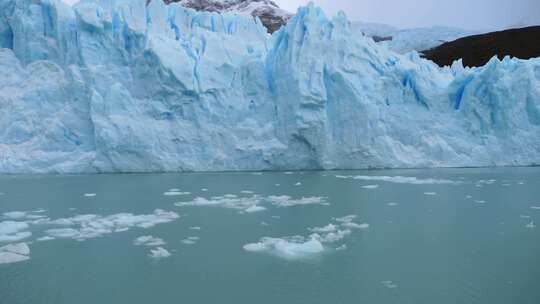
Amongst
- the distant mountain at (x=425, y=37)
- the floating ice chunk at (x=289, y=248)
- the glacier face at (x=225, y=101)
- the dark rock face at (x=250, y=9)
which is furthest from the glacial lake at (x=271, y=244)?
the dark rock face at (x=250, y=9)

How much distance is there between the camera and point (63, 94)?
40.8 feet

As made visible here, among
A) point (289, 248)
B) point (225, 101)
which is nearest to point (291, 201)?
point (289, 248)

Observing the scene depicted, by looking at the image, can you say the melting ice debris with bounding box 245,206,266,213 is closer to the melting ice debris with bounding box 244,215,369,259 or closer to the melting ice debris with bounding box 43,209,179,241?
the melting ice debris with bounding box 43,209,179,241

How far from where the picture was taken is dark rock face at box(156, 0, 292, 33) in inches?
1750

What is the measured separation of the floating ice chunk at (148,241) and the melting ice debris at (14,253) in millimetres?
1024

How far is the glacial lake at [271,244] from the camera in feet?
11.8

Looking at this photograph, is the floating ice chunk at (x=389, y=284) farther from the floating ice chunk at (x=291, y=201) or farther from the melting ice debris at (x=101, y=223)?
the floating ice chunk at (x=291, y=201)

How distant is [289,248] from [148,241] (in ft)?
5.08

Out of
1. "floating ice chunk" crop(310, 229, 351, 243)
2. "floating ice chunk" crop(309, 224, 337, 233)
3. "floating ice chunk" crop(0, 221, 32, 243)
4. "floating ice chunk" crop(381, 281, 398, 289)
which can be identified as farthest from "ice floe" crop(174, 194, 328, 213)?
"floating ice chunk" crop(381, 281, 398, 289)

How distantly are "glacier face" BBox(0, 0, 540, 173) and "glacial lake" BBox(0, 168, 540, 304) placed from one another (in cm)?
322

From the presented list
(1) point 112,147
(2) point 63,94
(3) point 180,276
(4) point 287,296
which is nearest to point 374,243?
(4) point 287,296

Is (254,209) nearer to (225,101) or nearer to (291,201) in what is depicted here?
(291,201)

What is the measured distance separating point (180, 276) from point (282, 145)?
8.52 m

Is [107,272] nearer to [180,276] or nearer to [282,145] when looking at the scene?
[180,276]
